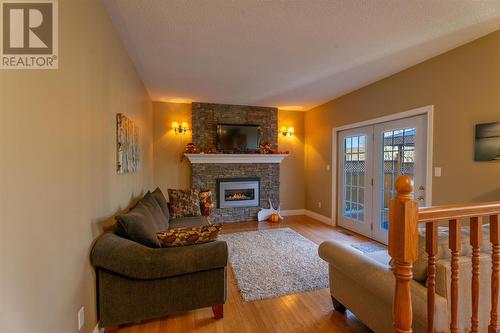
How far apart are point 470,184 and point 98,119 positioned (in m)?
3.79

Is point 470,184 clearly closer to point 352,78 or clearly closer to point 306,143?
point 352,78

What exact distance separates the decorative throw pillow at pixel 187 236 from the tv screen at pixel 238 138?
11.0ft

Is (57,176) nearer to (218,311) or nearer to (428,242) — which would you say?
(218,311)

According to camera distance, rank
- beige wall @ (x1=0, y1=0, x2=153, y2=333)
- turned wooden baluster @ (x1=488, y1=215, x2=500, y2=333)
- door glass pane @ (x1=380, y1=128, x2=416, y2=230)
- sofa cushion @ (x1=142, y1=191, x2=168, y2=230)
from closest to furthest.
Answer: beige wall @ (x1=0, y1=0, x2=153, y2=333) < turned wooden baluster @ (x1=488, y1=215, x2=500, y2=333) < sofa cushion @ (x1=142, y1=191, x2=168, y2=230) < door glass pane @ (x1=380, y1=128, x2=416, y2=230)

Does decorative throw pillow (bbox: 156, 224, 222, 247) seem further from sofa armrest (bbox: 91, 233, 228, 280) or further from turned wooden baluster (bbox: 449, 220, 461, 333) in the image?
turned wooden baluster (bbox: 449, 220, 461, 333)

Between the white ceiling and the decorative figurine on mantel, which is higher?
the white ceiling

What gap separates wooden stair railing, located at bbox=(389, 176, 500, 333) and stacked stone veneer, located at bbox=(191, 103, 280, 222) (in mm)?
4357

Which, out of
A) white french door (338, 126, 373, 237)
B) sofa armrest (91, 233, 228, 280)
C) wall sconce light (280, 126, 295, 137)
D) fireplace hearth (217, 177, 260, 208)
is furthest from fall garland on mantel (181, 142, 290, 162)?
sofa armrest (91, 233, 228, 280)

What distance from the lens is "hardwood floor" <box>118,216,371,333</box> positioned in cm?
189

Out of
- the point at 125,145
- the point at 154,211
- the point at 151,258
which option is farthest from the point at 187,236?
the point at 125,145

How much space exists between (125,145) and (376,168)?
3.78m

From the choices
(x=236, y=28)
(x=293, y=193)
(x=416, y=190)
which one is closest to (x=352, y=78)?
(x=416, y=190)

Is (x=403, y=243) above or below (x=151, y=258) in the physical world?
above
